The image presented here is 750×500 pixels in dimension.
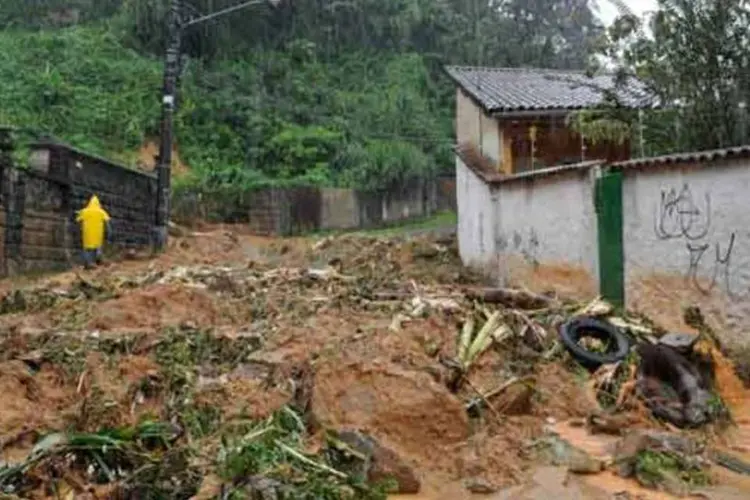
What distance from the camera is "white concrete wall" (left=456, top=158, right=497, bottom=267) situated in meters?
15.9

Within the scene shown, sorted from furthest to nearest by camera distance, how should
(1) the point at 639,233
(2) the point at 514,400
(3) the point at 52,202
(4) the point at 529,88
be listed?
(4) the point at 529,88 < (3) the point at 52,202 < (1) the point at 639,233 < (2) the point at 514,400

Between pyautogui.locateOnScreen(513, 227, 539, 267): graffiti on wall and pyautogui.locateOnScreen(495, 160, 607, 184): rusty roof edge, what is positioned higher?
pyautogui.locateOnScreen(495, 160, 607, 184): rusty roof edge

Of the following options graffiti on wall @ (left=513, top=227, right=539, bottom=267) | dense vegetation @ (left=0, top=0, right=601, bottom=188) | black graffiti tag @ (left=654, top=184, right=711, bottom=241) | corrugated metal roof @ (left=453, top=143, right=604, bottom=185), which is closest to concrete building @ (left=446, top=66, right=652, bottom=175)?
corrugated metal roof @ (left=453, top=143, right=604, bottom=185)

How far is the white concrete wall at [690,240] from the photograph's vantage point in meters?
8.48

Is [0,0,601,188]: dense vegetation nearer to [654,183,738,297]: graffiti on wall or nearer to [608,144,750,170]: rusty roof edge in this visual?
[608,144,750,170]: rusty roof edge

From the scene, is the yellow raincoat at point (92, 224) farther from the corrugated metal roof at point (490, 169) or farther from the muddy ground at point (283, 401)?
the corrugated metal roof at point (490, 169)

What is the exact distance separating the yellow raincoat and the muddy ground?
4506 mm

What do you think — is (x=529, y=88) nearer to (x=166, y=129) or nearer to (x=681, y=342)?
(x=166, y=129)

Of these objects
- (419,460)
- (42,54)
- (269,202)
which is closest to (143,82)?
(42,54)

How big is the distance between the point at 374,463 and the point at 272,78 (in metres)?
33.2

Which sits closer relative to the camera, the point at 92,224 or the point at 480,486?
the point at 480,486

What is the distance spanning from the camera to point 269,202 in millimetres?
28281

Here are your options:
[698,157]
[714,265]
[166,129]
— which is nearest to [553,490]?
[714,265]

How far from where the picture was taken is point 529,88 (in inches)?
819
